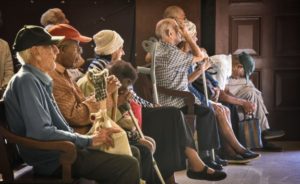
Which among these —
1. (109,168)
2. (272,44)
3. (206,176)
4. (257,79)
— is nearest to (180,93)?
(206,176)

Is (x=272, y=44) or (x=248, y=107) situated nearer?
(x=248, y=107)

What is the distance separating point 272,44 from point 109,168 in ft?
13.5

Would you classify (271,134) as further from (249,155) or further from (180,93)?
(180,93)

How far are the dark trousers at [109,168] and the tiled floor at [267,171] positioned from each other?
172 centimetres

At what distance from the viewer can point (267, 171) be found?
499cm

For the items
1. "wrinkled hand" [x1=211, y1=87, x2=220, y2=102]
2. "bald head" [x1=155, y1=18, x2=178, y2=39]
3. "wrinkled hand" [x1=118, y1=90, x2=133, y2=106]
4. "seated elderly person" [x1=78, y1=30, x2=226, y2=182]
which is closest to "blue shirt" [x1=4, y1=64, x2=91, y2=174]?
"wrinkled hand" [x1=118, y1=90, x2=133, y2=106]

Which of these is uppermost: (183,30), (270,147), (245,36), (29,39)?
(29,39)

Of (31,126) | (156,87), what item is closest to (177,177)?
(156,87)

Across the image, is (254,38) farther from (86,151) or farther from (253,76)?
(86,151)

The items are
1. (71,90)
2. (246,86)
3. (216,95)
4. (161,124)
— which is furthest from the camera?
(246,86)

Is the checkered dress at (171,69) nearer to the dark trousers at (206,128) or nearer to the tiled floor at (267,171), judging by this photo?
the dark trousers at (206,128)

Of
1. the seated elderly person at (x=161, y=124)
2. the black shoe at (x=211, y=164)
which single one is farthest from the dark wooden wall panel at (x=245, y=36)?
the seated elderly person at (x=161, y=124)

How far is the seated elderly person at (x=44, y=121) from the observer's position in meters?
2.64

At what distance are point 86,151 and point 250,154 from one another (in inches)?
106
